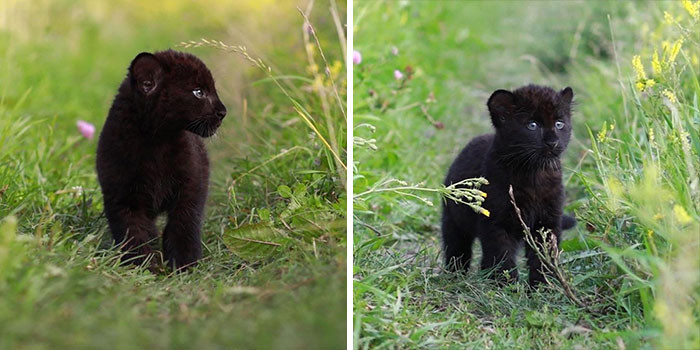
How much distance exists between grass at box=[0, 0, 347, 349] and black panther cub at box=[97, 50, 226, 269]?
0.57 feet

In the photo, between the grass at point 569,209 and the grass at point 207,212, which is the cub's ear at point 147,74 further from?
the grass at point 569,209

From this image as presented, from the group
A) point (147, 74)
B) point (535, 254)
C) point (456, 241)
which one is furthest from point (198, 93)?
point (535, 254)

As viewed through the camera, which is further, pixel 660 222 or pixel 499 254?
pixel 499 254

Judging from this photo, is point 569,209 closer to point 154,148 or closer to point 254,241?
point 254,241

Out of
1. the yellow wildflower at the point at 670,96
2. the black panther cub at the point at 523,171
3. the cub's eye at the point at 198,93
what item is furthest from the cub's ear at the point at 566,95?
the cub's eye at the point at 198,93

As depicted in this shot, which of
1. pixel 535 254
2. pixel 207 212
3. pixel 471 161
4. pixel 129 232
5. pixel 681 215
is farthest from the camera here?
pixel 207 212

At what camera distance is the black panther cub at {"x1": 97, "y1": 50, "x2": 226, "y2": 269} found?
3.80 m

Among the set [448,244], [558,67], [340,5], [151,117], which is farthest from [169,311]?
[558,67]

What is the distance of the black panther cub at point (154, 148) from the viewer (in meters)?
3.80

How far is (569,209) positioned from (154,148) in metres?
2.28

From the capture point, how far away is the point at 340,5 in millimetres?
7188

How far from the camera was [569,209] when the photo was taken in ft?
15.6

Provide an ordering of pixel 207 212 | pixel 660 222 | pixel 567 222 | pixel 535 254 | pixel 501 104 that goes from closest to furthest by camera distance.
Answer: pixel 660 222, pixel 535 254, pixel 501 104, pixel 567 222, pixel 207 212

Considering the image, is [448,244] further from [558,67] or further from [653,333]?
[558,67]
